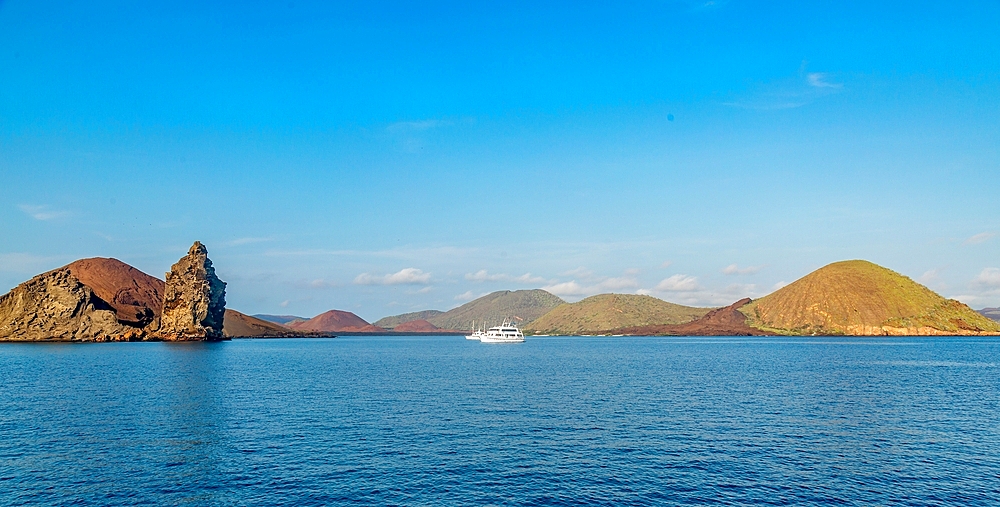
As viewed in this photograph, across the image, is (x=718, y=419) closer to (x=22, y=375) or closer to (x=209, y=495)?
(x=209, y=495)

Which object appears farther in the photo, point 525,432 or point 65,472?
point 525,432

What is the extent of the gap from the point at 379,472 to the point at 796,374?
10059 cm

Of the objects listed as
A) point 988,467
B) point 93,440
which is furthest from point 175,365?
point 988,467

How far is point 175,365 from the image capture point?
446 ft

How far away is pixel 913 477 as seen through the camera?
42.5m

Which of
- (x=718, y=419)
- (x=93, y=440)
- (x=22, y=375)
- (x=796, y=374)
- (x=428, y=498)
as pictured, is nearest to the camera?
(x=428, y=498)

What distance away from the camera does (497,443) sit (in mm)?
51969

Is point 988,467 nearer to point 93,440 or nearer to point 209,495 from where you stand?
point 209,495

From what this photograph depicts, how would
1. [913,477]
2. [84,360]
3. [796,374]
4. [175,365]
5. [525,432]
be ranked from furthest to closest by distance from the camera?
[84,360] → [175,365] → [796,374] → [525,432] → [913,477]

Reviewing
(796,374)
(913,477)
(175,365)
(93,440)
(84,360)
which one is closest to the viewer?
(913,477)

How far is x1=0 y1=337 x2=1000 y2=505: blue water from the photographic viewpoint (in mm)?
38875

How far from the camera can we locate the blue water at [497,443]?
38.9m

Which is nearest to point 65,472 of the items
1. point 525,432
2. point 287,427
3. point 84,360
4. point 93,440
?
point 93,440

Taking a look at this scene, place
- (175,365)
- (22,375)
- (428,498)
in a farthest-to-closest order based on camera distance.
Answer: (175,365), (22,375), (428,498)
